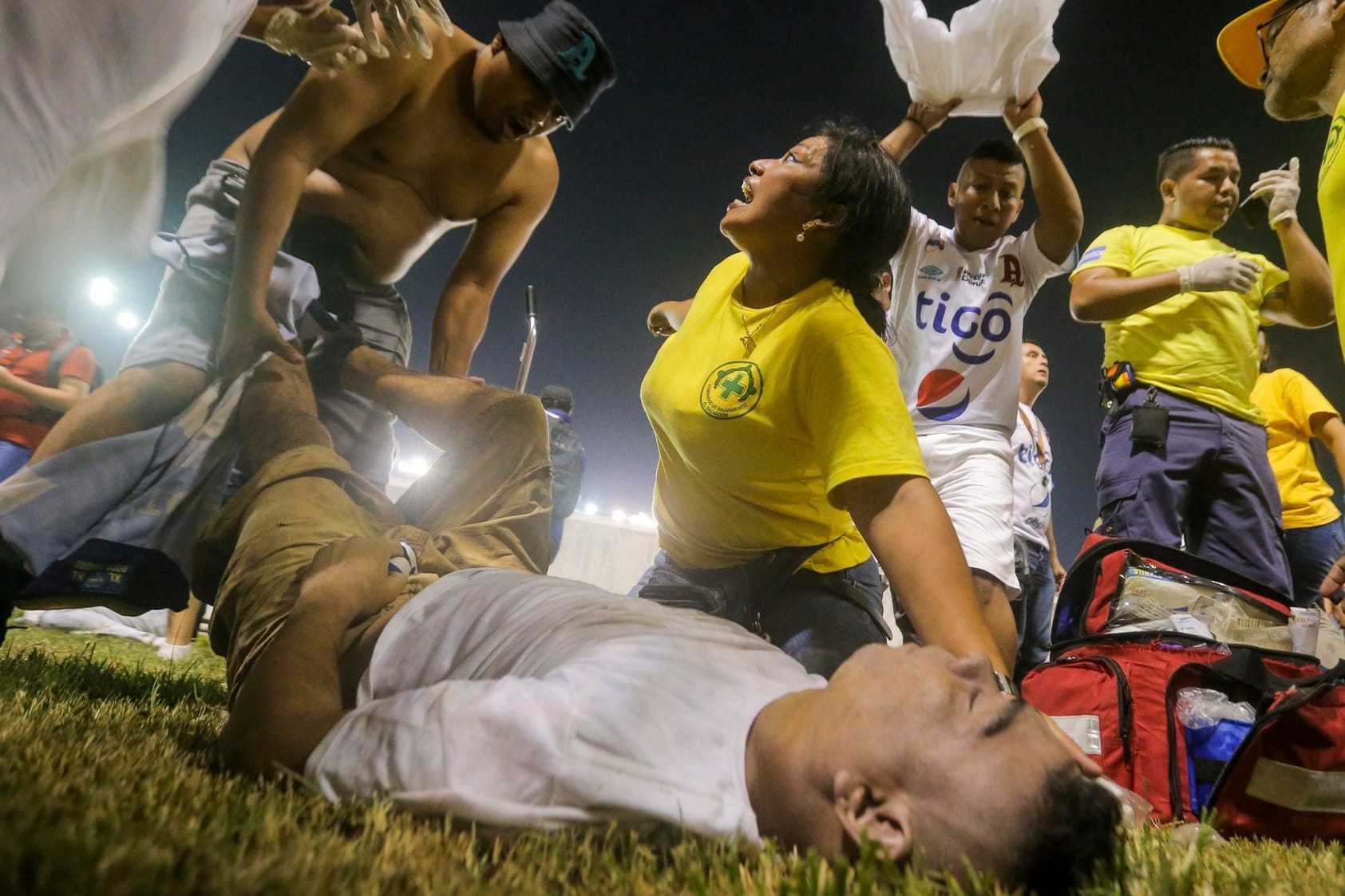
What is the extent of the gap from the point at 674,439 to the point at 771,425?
0.27 metres

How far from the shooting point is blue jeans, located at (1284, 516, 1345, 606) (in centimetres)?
306

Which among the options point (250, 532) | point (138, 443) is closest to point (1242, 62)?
point (250, 532)

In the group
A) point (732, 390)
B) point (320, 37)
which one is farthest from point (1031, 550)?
point (320, 37)

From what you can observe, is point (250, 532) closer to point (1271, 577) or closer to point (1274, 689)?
point (1274, 689)

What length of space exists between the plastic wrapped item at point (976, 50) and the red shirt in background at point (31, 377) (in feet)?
6.98

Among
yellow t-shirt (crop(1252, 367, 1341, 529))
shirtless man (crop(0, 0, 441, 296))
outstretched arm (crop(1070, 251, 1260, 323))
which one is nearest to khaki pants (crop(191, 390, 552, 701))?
shirtless man (crop(0, 0, 441, 296))

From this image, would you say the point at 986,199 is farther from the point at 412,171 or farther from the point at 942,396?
the point at 412,171

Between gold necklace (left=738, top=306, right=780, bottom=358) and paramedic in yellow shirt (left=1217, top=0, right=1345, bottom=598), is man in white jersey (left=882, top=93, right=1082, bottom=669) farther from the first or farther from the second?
gold necklace (left=738, top=306, right=780, bottom=358)

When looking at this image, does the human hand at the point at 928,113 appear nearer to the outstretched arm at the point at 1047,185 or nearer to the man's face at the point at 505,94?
the outstretched arm at the point at 1047,185

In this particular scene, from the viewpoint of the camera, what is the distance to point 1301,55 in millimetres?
1682

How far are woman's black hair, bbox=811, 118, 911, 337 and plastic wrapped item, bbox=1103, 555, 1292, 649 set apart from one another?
1.07 meters

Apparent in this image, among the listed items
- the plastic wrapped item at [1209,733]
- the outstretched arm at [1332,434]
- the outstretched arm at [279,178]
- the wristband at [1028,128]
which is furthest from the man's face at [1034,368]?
the outstretched arm at [279,178]

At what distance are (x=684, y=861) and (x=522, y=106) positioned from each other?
165 cm

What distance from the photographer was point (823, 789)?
0.80 metres
